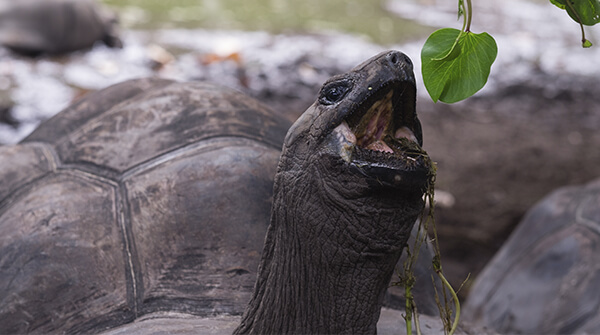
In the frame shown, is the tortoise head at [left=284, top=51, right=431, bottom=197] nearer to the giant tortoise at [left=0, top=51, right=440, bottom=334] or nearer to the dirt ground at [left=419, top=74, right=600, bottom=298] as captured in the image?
the giant tortoise at [left=0, top=51, right=440, bottom=334]

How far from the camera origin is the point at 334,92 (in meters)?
1.55

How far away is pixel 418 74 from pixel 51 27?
3980 millimetres

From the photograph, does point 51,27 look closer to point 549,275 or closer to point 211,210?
point 549,275

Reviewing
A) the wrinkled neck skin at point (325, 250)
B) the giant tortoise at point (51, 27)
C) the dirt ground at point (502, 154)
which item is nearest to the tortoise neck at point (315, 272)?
the wrinkled neck skin at point (325, 250)

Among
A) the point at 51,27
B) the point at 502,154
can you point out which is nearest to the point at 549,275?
the point at 502,154

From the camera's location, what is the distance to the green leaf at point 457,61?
1413mm

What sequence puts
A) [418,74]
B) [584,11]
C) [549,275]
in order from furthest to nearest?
[418,74], [549,275], [584,11]

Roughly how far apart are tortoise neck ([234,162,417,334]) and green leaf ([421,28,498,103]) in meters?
0.30

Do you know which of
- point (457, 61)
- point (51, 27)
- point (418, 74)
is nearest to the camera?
point (457, 61)

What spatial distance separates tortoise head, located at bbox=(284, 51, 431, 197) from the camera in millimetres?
1459

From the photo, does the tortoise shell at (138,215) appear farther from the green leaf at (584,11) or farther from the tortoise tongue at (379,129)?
the green leaf at (584,11)

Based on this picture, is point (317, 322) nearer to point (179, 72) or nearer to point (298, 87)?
point (298, 87)

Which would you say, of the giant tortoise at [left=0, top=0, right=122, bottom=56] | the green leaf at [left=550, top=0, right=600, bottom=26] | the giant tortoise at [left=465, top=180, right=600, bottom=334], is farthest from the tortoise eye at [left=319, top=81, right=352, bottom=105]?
the giant tortoise at [left=0, top=0, right=122, bottom=56]

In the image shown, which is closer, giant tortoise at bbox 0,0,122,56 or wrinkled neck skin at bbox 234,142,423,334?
wrinkled neck skin at bbox 234,142,423,334
